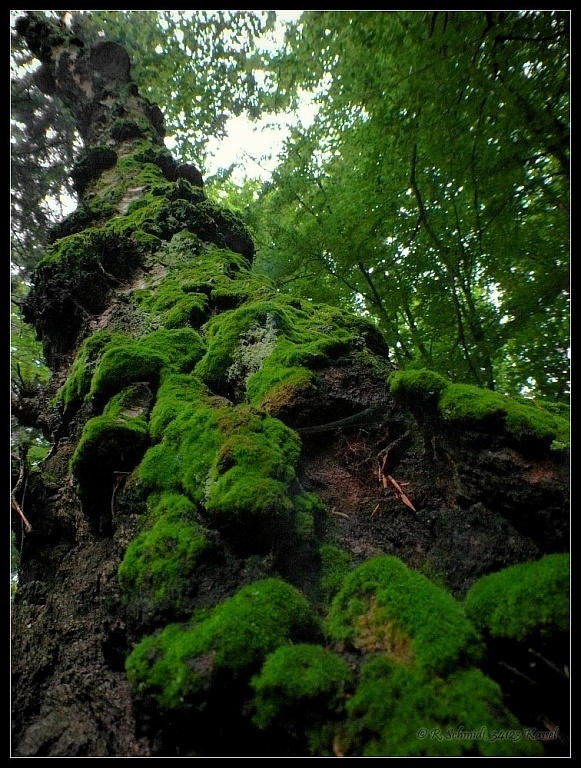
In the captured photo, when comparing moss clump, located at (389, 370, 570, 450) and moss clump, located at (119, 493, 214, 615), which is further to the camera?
moss clump, located at (389, 370, 570, 450)

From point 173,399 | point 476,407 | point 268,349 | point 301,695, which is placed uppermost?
point 268,349

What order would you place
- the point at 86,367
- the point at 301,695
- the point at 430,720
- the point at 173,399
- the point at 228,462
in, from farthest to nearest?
the point at 86,367 → the point at 173,399 → the point at 228,462 → the point at 301,695 → the point at 430,720

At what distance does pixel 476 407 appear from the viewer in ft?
6.68

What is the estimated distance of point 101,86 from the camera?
23.5 ft

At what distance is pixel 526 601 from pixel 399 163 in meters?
4.09

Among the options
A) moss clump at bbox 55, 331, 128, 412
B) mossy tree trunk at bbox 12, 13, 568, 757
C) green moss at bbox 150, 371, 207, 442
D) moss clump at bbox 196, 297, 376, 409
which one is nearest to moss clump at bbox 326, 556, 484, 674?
mossy tree trunk at bbox 12, 13, 568, 757

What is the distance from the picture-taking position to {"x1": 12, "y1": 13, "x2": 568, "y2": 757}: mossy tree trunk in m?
1.36

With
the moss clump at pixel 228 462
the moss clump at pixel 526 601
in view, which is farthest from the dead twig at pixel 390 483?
the moss clump at pixel 526 601

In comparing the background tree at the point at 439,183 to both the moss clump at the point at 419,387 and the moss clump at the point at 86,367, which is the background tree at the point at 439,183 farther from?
the moss clump at the point at 86,367

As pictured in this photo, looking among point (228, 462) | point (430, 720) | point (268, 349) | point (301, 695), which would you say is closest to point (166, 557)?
point (228, 462)

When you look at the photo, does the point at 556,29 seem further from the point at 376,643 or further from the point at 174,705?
the point at 174,705

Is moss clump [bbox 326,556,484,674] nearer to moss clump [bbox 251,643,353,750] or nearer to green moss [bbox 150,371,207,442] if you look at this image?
moss clump [bbox 251,643,353,750]

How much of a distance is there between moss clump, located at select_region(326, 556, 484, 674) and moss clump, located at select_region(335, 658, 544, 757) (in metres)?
0.06

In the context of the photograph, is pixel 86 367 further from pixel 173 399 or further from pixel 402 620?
pixel 402 620
